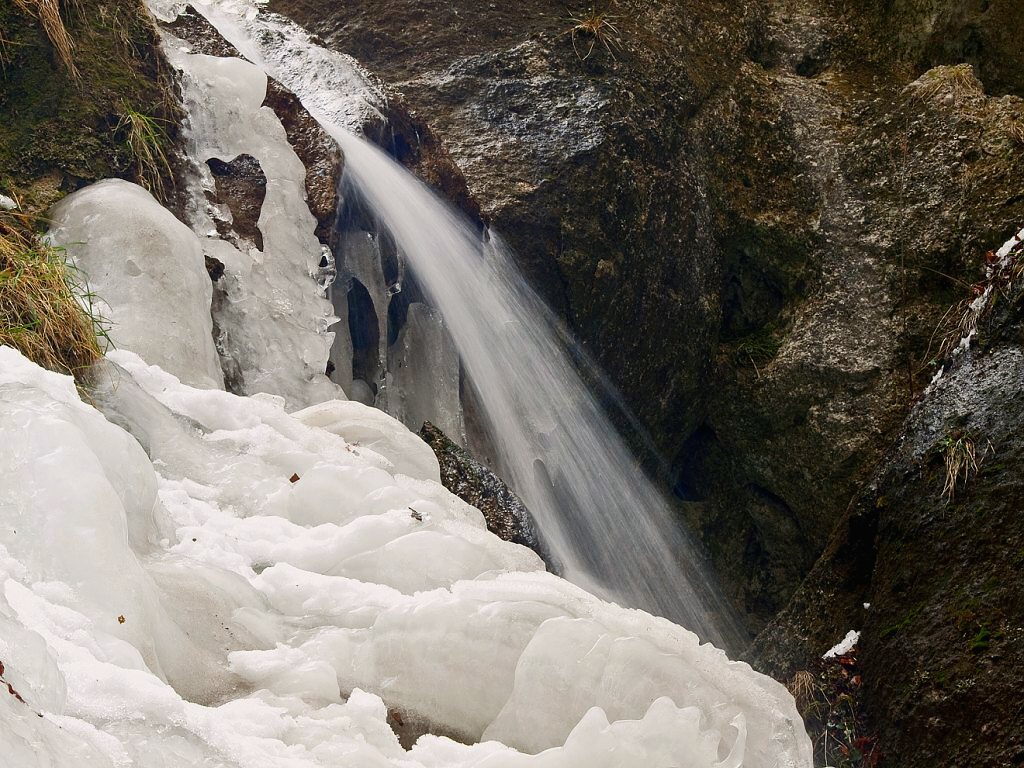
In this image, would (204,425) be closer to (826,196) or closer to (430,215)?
(430,215)

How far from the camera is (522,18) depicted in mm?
7434

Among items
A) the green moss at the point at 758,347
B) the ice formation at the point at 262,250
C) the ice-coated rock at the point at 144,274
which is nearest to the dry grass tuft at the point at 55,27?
the ice formation at the point at 262,250

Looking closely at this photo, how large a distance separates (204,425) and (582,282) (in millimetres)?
3741

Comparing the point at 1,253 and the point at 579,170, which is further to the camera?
the point at 579,170

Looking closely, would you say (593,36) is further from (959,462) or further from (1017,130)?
(959,462)

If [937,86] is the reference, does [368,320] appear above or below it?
below

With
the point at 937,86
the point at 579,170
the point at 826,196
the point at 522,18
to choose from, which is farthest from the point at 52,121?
the point at 937,86

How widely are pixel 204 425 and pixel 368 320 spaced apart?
2611 millimetres

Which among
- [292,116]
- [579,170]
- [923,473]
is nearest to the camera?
[923,473]

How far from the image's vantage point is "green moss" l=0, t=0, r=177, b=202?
453cm

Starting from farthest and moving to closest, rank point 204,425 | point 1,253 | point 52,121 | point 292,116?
1. point 292,116
2. point 52,121
3. point 1,253
4. point 204,425

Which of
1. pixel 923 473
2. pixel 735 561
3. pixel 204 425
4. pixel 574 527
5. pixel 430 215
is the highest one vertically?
pixel 430 215

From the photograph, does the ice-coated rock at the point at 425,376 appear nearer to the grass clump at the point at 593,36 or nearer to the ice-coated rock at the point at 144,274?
the ice-coated rock at the point at 144,274

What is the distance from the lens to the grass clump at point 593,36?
281 inches
